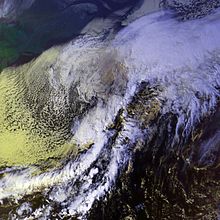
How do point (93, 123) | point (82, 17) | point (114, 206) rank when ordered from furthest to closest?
1. point (82, 17)
2. point (93, 123)
3. point (114, 206)

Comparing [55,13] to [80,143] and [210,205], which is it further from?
[210,205]

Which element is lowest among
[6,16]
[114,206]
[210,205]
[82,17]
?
[210,205]

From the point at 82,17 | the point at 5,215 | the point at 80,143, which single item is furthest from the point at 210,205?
the point at 82,17

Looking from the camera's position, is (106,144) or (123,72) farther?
(123,72)

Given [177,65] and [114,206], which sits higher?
[177,65]

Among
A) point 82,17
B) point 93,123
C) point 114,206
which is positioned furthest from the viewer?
point 82,17

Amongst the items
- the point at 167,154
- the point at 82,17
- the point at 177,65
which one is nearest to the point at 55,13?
the point at 82,17

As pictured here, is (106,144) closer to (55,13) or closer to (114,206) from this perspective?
(114,206)

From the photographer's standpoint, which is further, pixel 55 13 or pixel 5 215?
pixel 55 13

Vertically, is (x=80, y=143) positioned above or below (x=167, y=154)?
above
